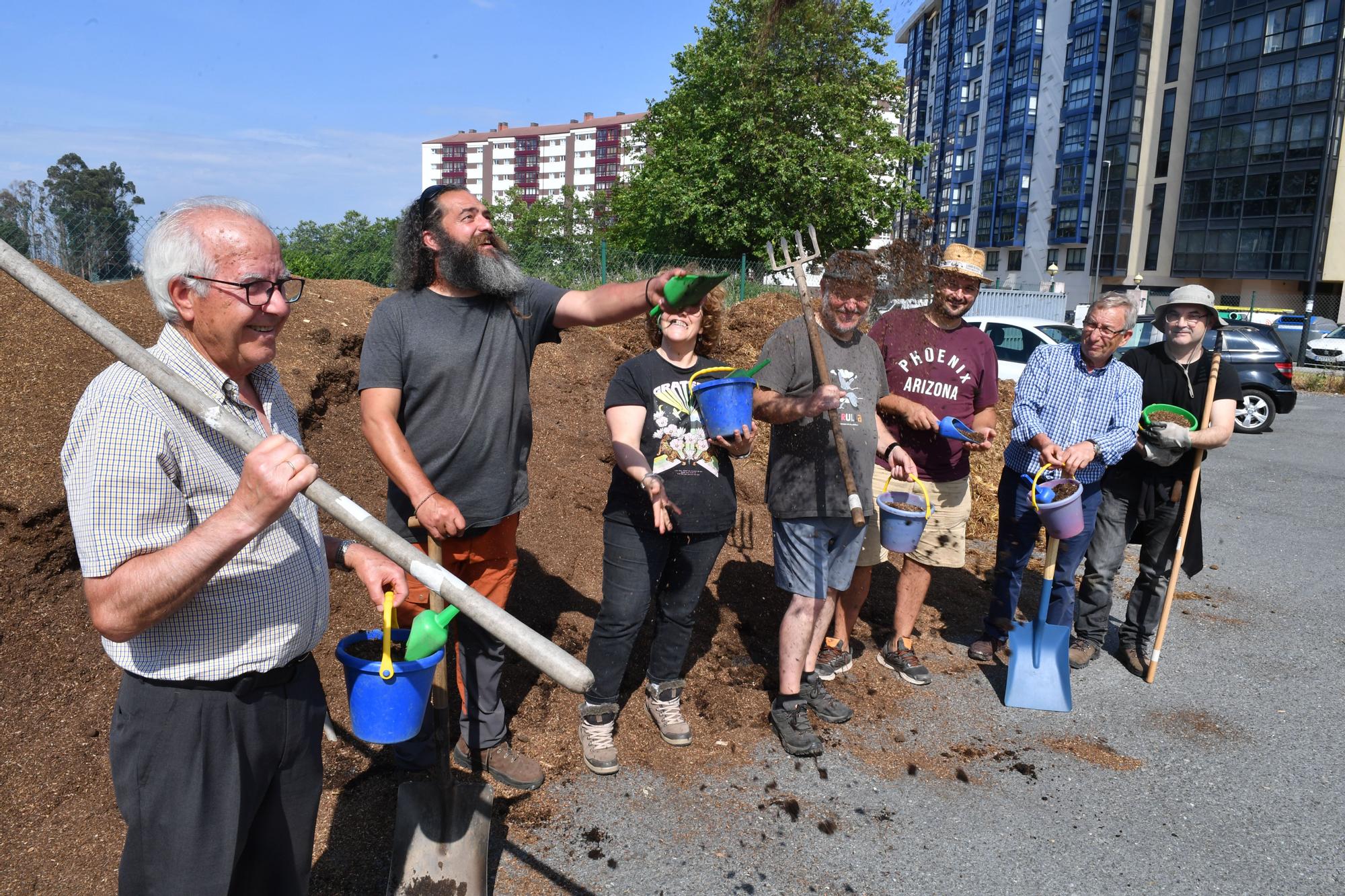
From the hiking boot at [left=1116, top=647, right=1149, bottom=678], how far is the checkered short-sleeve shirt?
427 cm

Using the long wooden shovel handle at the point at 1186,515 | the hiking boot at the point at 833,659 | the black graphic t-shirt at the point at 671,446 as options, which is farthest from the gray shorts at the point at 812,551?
the long wooden shovel handle at the point at 1186,515

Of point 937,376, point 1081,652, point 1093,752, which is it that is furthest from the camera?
point 1081,652

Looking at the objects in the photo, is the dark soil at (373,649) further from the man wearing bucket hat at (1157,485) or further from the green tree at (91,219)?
the green tree at (91,219)

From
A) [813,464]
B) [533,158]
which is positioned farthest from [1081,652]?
[533,158]

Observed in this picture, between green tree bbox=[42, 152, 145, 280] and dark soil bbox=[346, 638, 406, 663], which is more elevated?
green tree bbox=[42, 152, 145, 280]

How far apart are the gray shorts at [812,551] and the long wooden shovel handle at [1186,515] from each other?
6.20 feet

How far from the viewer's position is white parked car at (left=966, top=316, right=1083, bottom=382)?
→ 35.8ft

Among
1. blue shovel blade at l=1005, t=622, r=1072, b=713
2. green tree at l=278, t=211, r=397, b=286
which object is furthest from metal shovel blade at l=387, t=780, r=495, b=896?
green tree at l=278, t=211, r=397, b=286

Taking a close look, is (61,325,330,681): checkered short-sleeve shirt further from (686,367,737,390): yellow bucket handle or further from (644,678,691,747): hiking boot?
(644,678,691,747): hiking boot

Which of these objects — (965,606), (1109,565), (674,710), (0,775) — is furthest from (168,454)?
(965,606)

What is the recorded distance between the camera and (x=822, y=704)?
385cm

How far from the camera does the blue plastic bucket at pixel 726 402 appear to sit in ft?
9.53

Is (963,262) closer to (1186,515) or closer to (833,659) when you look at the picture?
(1186,515)

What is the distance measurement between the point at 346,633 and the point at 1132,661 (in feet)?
13.6
